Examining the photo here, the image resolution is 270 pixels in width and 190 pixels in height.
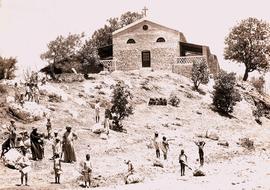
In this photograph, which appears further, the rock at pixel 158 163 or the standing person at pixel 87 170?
the rock at pixel 158 163

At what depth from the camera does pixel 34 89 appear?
113ft

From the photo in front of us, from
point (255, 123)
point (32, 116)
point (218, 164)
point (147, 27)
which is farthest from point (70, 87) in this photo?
point (218, 164)

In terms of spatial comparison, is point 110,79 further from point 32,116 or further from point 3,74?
point 32,116

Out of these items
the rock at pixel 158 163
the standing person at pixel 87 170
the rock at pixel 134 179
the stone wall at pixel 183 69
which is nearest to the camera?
the standing person at pixel 87 170

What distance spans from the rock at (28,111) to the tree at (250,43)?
3194 centimetres

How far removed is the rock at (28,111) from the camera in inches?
1246

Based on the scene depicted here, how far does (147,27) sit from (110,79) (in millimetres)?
10271

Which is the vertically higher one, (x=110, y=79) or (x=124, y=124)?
(x=110, y=79)

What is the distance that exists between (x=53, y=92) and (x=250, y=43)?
29.3 metres

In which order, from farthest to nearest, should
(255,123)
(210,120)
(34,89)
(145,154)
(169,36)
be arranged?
1. (169,36)
2. (255,123)
3. (210,120)
4. (34,89)
5. (145,154)

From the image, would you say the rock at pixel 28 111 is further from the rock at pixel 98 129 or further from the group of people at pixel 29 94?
the rock at pixel 98 129

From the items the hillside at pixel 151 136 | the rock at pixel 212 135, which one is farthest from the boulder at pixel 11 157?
the rock at pixel 212 135

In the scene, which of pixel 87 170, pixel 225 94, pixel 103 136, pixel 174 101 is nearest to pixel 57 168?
pixel 87 170

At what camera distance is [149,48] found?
54031 millimetres
